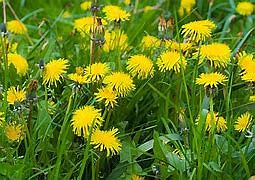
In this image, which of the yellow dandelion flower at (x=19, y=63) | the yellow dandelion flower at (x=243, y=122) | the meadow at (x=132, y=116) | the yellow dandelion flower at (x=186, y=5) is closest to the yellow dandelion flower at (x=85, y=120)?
the meadow at (x=132, y=116)

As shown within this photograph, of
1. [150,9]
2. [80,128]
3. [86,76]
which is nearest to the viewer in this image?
[80,128]

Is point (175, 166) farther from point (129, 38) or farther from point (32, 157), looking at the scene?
point (129, 38)

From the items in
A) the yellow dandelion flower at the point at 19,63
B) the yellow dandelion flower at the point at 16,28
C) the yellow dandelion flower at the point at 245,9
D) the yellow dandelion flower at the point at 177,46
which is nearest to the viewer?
the yellow dandelion flower at the point at 177,46

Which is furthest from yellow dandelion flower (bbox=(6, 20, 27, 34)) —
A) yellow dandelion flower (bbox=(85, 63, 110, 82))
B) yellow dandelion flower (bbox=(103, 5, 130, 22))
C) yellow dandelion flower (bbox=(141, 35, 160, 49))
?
yellow dandelion flower (bbox=(85, 63, 110, 82))

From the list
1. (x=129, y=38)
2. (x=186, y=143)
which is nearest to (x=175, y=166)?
(x=186, y=143)

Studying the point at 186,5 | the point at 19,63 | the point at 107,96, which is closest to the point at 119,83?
the point at 107,96

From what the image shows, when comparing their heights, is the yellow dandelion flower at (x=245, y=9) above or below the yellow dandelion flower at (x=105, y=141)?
above

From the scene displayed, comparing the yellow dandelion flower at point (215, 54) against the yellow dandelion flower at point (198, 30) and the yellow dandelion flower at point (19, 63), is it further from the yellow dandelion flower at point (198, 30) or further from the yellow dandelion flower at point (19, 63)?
the yellow dandelion flower at point (19, 63)
